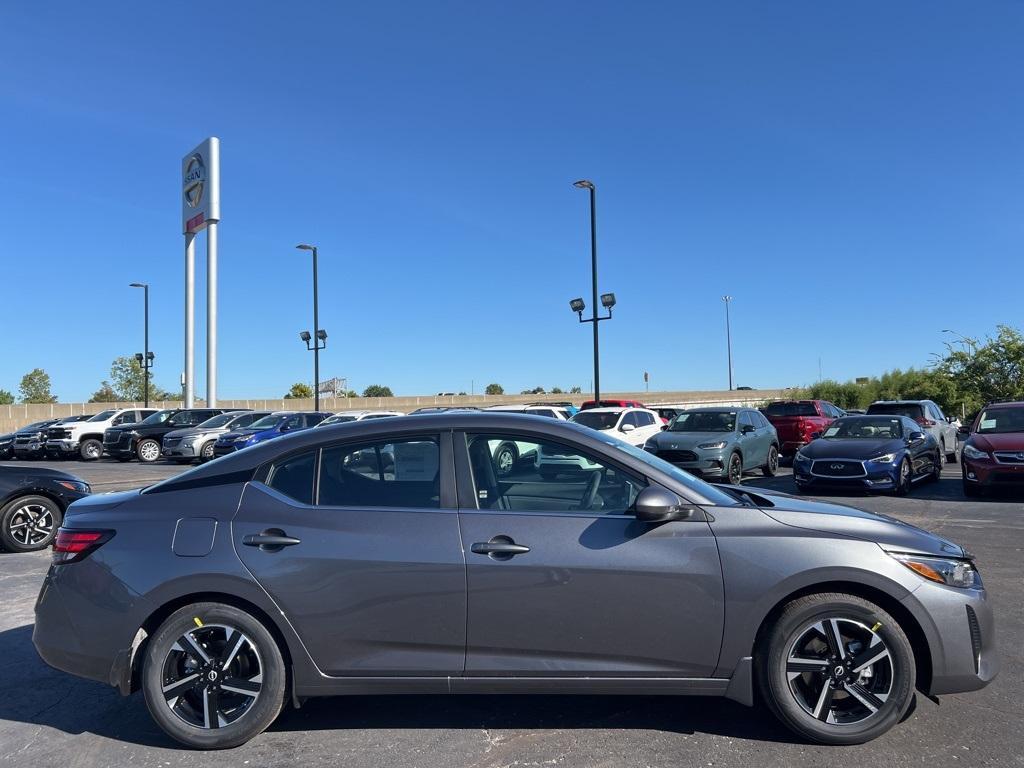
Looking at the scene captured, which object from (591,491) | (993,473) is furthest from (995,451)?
(591,491)

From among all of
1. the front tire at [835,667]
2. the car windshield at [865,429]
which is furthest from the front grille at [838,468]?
the front tire at [835,667]

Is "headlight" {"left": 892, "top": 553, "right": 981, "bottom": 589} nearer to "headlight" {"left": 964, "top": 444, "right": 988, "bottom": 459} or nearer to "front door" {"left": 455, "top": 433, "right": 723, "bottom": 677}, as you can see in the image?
"front door" {"left": 455, "top": 433, "right": 723, "bottom": 677}

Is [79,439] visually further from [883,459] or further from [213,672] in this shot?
[213,672]

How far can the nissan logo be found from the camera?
41.5m

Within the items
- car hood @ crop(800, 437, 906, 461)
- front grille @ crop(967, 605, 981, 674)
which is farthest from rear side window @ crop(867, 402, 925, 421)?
front grille @ crop(967, 605, 981, 674)

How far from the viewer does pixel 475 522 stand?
3.87 metres

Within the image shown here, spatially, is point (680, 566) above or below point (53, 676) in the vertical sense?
above

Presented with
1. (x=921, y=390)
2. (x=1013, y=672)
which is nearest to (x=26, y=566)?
(x=1013, y=672)

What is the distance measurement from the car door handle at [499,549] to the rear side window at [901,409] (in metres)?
16.5

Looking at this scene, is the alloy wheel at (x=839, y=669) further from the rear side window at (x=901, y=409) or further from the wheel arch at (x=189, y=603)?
the rear side window at (x=901, y=409)

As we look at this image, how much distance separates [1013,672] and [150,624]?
4712 mm

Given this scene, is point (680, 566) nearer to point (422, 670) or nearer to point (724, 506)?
point (724, 506)

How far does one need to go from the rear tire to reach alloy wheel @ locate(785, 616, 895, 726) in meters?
29.1

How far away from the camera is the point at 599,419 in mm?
18766
